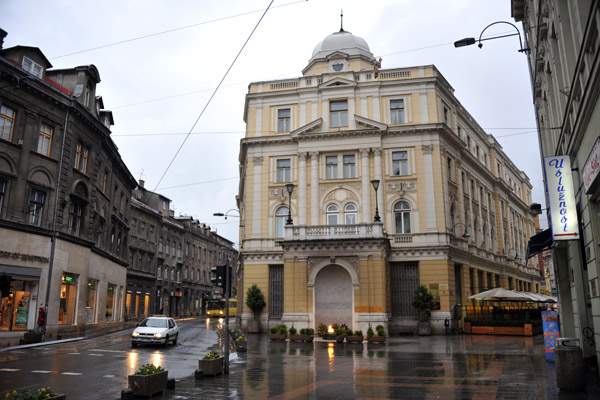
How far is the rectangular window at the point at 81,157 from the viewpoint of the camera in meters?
33.4

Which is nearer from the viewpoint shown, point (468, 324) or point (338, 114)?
point (468, 324)

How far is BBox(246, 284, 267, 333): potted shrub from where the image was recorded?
119 ft

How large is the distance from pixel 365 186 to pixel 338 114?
6312 millimetres

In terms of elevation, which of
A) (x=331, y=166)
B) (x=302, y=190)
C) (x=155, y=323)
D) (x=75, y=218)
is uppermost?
(x=331, y=166)

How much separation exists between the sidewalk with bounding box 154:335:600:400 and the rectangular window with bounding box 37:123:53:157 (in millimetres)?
18346

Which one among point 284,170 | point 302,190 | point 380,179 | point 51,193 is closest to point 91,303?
point 51,193

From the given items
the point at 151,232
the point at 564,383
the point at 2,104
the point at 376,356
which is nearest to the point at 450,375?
the point at 564,383

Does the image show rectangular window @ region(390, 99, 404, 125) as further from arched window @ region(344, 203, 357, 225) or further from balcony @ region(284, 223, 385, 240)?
balcony @ region(284, 223, 385, 240)

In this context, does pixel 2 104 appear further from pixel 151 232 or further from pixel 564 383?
pixel 151 232

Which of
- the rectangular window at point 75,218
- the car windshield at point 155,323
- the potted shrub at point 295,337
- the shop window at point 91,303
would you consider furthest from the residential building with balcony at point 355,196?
the rectangular window at point 75,218

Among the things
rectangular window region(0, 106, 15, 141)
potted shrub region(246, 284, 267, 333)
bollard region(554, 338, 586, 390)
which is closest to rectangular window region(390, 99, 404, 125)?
potted shrub region(246, 284, 267, 333)

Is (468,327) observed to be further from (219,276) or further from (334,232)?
(219,276)

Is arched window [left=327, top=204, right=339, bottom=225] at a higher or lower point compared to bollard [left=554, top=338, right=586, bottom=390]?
higher

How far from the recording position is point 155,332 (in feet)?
78.6
